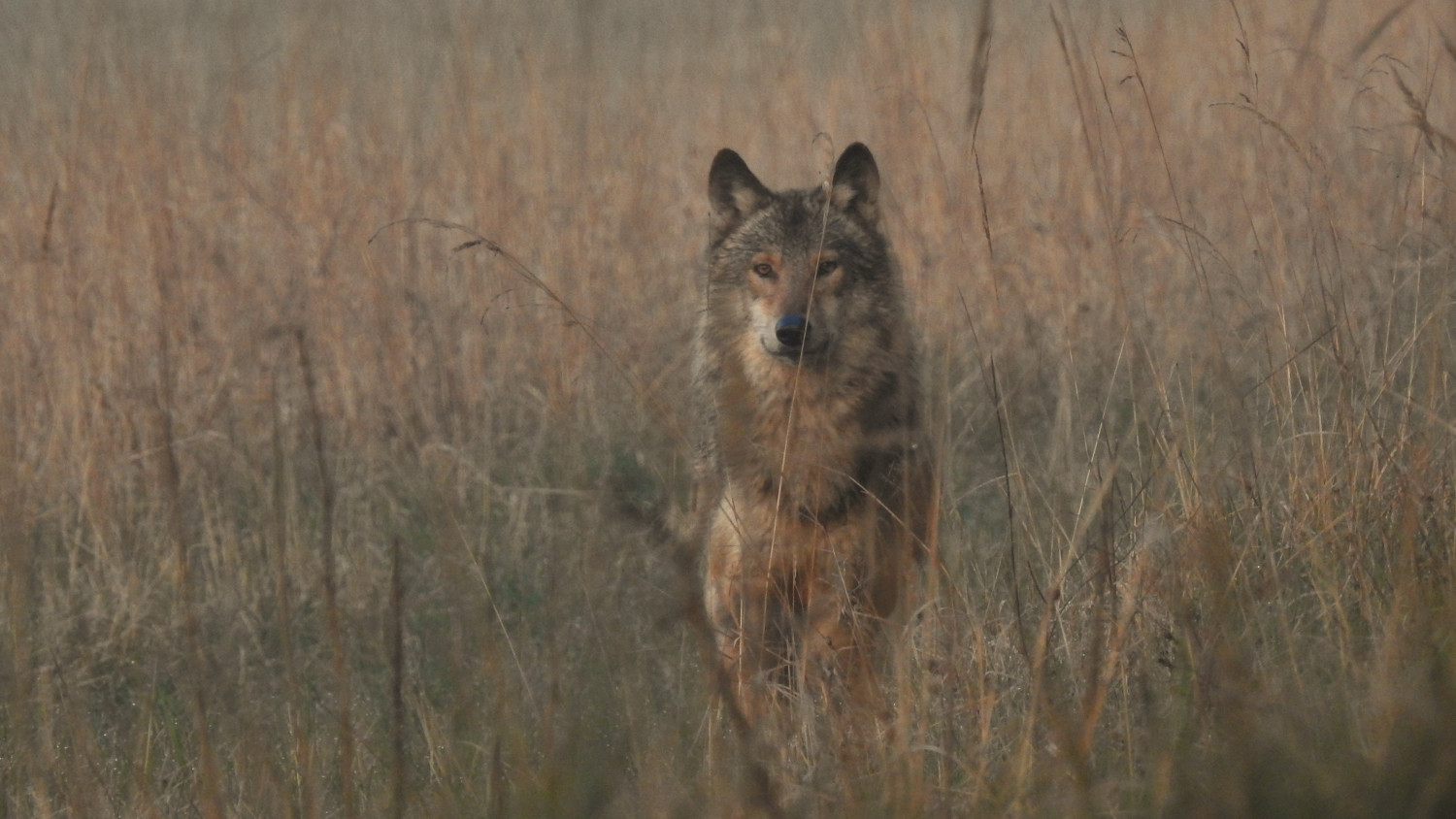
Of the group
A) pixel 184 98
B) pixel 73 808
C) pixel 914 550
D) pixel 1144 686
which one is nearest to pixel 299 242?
pixel 184 98

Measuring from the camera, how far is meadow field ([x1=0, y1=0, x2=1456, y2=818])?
7.68 ft

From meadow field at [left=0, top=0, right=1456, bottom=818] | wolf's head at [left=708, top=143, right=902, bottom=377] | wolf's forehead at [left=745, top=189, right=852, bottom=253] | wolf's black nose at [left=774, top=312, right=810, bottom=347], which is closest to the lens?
meadow field at [left=0, top=0, right=1456, bottom=818]

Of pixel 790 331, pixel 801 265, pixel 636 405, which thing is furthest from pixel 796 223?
pixel 636 405

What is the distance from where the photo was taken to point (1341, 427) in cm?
342

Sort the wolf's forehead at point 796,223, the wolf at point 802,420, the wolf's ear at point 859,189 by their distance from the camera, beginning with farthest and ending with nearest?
the wolf's ear at point 859,189
the wolf's forehead at point 796,223
the wolf at point 802,420

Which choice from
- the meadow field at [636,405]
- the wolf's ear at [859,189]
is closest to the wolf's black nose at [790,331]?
the meadow field at [636,405]

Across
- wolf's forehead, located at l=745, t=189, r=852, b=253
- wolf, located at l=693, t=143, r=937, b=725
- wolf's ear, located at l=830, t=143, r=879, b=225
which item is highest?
wolf's ear, located at l=830, t=143, r=879, b=225

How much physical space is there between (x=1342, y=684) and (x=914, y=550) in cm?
207

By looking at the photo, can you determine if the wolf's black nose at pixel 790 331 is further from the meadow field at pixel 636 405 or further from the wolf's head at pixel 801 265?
the meadow field at pixel 636 405

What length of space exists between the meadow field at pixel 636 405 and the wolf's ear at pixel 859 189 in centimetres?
74

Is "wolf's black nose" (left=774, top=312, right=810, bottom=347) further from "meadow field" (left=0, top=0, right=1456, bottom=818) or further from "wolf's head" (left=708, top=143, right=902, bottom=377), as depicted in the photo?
"meadow field" (left=0, top=0, right=1456, bottom=818)

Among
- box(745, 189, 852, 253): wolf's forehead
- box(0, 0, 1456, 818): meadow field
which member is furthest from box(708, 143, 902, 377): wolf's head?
box(0, 0, 1456, 818): meadow field

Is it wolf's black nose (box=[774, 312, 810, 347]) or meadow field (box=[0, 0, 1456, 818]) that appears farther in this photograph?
wolf's black nose (box=[774, 312, 810, 347])

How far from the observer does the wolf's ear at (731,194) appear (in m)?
4.93
